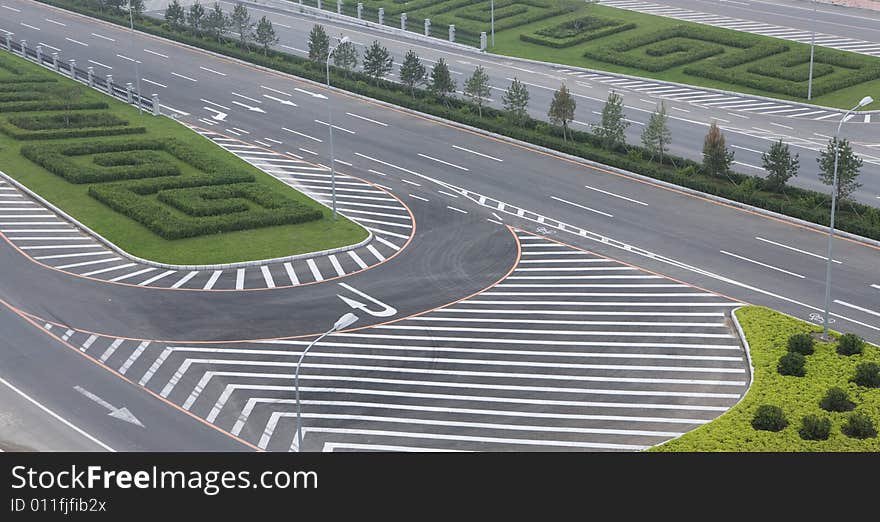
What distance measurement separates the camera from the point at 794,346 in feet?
153

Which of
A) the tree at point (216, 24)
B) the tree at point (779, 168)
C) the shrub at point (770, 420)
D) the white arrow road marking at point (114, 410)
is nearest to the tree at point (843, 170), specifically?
the tree at point (779, 168)

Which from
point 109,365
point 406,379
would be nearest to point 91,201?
point 109,365

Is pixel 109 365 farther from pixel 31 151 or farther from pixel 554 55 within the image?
pixel 554 55

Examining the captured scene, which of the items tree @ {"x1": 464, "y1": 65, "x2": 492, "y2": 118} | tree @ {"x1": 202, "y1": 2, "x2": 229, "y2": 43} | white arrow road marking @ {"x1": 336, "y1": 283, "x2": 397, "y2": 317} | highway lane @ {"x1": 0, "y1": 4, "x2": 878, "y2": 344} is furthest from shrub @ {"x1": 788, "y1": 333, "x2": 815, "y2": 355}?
tree @ {"x1": 202, "y1": 2, "x2": 229, "y2": 43}

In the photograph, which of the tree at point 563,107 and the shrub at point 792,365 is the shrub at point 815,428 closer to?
Result: the shrub at point 792,365

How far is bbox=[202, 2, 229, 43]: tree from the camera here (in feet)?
326

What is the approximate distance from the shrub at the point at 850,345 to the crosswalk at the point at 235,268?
72.0ft

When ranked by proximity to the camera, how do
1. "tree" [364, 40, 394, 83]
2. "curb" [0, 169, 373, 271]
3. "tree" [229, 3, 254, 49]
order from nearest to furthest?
"curb" [0, 169, 373, 271] → "tree" [364, 40, 394, 83] → "tree" [229, 3, 254, 49]

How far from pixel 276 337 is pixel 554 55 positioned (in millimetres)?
52374

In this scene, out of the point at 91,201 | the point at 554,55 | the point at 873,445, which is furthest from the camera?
the point at 554,55

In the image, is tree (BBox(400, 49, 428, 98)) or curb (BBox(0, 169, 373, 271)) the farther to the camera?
tree (BBox(400, 49, 428, 98))

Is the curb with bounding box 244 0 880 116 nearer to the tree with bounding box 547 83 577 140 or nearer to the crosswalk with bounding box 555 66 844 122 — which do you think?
the crosswalk with bounding box 555 66 844 122

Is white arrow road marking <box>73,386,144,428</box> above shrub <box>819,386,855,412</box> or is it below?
below

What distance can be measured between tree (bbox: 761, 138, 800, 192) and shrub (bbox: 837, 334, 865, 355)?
18427 mm
